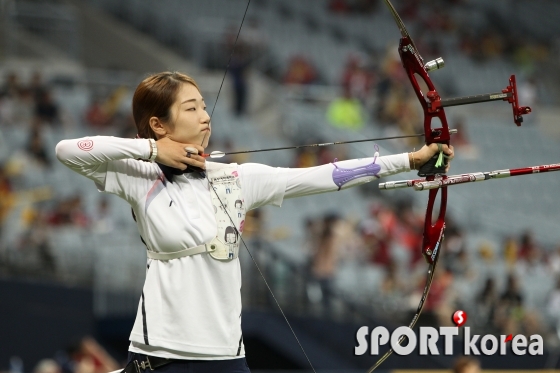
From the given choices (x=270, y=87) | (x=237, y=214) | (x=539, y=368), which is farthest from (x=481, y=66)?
(x=237, y=214)

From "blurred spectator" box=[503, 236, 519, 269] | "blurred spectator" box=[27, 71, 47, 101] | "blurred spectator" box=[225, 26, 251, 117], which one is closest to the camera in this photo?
"blurred spectator" box=[503, 236, 519, 269]

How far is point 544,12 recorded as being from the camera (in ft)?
53.6

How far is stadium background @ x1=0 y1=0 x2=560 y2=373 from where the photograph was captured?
26.4 ft

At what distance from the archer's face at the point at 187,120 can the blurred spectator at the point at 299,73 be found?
1046 centimetres

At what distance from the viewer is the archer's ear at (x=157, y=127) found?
2.90m

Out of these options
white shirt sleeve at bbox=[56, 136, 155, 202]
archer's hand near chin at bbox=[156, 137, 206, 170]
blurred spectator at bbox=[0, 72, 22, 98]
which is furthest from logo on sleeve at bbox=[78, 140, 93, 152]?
blurred spectator at bbox=[0, 72, 22, 98]

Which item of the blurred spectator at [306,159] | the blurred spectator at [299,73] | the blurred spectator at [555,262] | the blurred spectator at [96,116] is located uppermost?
the blurred spectator at [299,73]

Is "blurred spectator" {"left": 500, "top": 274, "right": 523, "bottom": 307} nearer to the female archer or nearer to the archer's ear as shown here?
the female archer

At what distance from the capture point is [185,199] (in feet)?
9.27

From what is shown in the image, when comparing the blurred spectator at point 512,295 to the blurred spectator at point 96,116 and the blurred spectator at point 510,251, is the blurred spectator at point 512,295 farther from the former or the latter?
the blurred spectator at point 96,116

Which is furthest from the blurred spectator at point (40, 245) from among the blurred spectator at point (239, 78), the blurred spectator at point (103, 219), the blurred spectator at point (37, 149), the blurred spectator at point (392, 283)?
the blurred spectator at point (239, 78)

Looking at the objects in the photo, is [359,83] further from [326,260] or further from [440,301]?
[440,301]

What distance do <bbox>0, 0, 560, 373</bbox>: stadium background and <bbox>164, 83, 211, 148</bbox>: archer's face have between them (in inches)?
147

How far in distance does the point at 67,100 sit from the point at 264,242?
4064 millimetres
